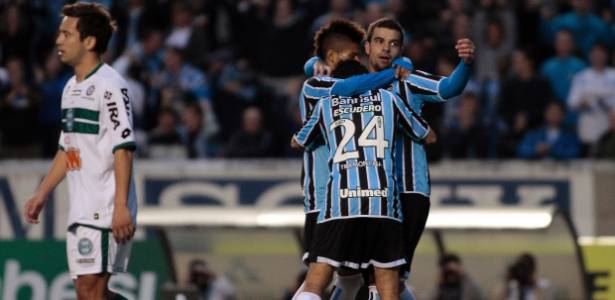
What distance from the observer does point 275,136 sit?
54.3ft

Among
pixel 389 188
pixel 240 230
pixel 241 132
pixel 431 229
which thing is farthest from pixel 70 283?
pixel 389 188

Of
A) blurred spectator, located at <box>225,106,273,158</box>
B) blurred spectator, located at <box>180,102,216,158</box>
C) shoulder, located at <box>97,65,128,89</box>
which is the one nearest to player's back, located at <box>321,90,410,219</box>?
shoulder, located at <box>97,65,128,89</box>

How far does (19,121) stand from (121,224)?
8.43 m

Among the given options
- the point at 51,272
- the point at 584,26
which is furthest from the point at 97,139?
the point at 584,26

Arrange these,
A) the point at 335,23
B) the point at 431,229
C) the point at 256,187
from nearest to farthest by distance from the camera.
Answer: the point at 335,23 → the point at 431,229 → the point at 256,187

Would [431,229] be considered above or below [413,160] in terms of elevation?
below

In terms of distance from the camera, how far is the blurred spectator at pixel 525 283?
515 inches

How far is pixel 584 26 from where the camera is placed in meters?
17.2

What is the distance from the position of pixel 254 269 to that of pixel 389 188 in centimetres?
492

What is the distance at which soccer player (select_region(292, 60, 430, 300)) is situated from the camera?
879 cm

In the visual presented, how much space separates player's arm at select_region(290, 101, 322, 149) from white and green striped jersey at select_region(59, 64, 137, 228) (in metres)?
0.87

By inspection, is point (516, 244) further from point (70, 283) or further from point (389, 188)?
point (389, 188)

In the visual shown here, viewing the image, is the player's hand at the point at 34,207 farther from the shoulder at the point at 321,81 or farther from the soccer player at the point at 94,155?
the shoulder at the point at 321,81

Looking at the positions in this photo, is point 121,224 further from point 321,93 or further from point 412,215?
point 412,215
